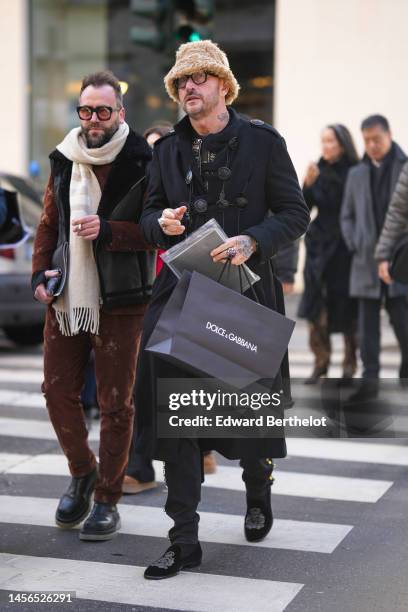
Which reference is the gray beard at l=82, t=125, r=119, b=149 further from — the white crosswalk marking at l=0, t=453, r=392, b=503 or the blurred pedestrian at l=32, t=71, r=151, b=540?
the white crosswalk marking at l=0, t=453, r=392, b=503

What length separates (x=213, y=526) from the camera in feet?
17.1

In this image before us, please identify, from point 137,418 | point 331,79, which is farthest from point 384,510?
point 331,79

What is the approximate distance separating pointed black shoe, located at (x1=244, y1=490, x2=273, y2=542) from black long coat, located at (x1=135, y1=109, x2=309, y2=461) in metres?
0.42

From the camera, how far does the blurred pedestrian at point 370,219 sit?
800cm

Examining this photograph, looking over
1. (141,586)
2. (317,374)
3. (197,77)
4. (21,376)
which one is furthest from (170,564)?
(21,376)

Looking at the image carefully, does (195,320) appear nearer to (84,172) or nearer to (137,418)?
(137,418)

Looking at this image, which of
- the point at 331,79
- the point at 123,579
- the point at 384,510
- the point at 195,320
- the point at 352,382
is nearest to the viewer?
the point at 195,320

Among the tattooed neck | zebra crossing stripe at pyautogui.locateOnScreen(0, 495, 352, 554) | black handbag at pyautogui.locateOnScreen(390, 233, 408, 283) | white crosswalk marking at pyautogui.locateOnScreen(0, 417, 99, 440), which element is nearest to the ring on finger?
the tattooed neck

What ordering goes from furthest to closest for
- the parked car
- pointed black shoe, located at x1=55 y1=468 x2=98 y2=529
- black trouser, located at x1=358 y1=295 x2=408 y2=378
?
the parked car
black trouser, located at x1=358 y1=295 x2=408 y2=378
pointed black shoe, located at x1=55 y1=468 x2=98 y2=529

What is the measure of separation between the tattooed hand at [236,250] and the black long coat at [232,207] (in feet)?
0.34

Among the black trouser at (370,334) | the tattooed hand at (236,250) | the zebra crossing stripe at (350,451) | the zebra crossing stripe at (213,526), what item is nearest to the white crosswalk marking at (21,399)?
the zebra crossing stripe at (350,451)

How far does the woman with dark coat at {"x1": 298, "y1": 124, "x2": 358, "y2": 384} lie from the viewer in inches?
347

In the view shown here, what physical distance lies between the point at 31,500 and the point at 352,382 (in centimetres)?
369

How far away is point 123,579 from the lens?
445cm
